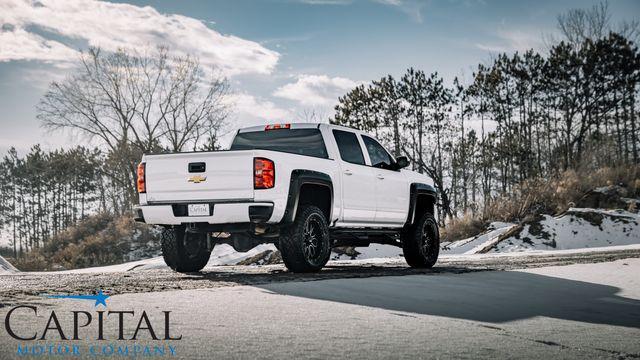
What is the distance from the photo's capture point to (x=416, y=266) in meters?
11.4

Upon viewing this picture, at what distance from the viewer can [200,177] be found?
8.45m

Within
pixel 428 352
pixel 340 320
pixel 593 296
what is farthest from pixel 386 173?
pixel 428 352

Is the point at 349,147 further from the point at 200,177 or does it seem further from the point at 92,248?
the point at 92,248

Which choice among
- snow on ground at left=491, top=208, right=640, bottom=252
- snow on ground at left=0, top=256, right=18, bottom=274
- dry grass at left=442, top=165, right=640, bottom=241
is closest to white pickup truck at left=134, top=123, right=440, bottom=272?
snow on ground at left=0, top=256, right=18, bottom=274

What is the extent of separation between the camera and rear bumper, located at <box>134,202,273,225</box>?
824 centimetres

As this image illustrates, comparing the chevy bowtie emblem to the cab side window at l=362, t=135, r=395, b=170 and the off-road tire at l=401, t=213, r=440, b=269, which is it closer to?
the cab side window at l=362, t=135, r=395, b=170

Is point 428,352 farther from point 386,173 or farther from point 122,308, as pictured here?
point 386,173

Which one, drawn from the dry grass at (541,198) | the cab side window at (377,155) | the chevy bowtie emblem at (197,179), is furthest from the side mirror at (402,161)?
the dry grass at (541,198)

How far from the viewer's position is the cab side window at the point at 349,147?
10204 millimetres

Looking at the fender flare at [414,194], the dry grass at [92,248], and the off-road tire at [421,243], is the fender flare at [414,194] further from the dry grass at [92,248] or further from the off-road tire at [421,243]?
the dry grass at [92,248]

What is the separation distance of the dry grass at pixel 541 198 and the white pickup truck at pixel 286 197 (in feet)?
31.8

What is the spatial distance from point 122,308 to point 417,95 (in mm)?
31728

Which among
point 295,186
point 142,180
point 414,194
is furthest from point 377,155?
point 142,180

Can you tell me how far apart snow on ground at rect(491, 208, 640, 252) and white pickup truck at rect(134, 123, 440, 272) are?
6.90 meters
